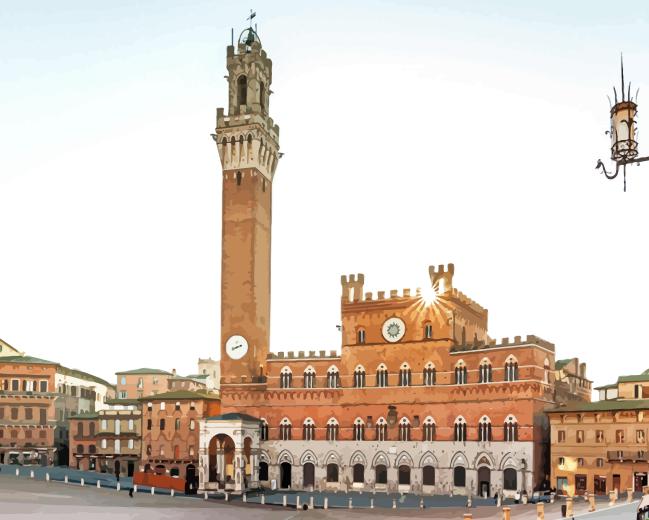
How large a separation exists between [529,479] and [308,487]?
904 inches

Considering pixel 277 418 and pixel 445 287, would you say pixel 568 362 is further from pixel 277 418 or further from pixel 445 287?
pixel 277 418

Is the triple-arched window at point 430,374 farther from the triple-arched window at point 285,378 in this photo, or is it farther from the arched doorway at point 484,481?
the triple-arched window at point 285,378

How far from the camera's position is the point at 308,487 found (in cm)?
8150

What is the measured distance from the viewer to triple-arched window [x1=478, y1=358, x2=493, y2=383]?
245 ft

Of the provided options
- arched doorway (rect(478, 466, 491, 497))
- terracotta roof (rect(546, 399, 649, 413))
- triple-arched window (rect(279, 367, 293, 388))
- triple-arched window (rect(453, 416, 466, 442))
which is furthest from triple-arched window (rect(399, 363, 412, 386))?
terracotta roof (rect(546, 399, 649, 413))

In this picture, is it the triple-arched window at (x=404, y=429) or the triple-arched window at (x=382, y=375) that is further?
the triple-arched window at (x=382, y=375)

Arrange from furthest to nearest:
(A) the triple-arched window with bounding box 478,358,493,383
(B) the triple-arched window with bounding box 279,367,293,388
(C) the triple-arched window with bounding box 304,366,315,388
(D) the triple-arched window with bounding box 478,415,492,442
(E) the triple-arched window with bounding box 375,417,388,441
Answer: (B) the triple-arched window with bounding box 279,367,293,388 → (C) the triple-arched window with bounding box 304,366,315,388 → (E) the triple-arched window with bounding box 375,417,388,441 → (A) the triple-arched window with bounding box 478,358,493,383 → (D) the triple-arched window with bounding box 478,415,492,442

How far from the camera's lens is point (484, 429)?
243 feet

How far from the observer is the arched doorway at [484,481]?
72.4m

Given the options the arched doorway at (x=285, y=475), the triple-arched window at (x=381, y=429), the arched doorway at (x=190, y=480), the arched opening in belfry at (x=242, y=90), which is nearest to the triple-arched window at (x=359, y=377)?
the triple-arched window at (x=381, y=429)

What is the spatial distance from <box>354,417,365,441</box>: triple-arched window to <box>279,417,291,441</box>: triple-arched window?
7439mm

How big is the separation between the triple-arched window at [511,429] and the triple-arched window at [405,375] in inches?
422

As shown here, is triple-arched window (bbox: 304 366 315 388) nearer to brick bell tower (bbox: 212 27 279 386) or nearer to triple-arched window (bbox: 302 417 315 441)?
triple-arched window (bbox: 302 417 315 441)

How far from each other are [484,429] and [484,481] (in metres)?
4.61
